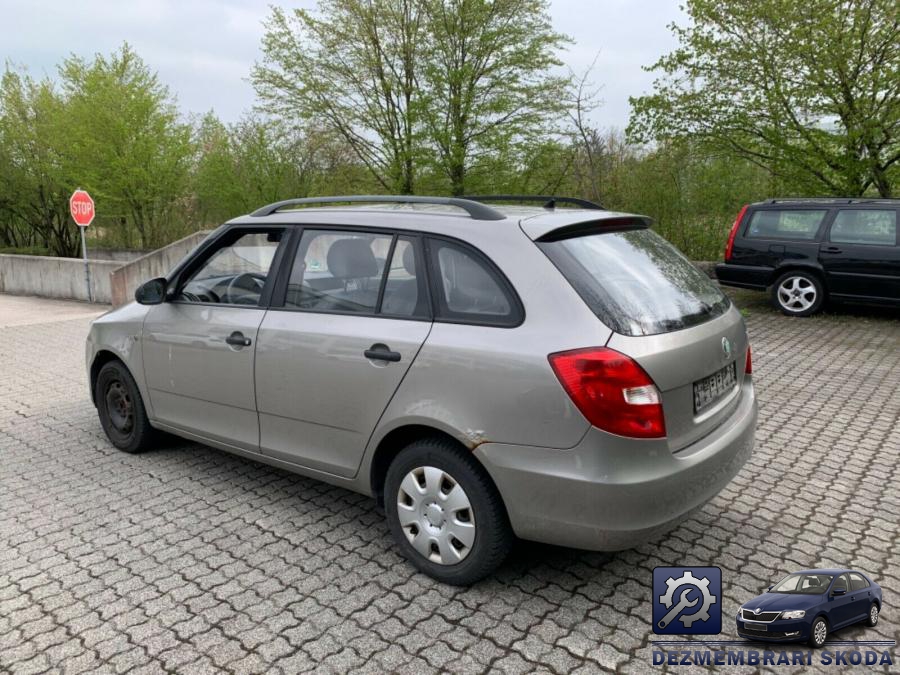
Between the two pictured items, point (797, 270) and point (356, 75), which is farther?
point (356, 75)

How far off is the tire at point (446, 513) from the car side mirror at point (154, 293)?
205 cm

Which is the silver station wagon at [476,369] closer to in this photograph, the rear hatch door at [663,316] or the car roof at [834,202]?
the rear hatch door at [663,316]

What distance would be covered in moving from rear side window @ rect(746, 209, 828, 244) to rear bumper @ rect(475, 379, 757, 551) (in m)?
9.02

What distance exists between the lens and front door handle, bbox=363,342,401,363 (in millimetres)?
3129

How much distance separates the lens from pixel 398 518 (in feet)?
10.7

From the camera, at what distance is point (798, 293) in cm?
1073

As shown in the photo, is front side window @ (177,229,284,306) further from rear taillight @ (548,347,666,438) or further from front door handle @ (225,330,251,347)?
rear taillight @ (548,347,666,438)

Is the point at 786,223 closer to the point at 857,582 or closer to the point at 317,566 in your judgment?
the point at 857,582

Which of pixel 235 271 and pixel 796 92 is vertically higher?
pixel 796 92

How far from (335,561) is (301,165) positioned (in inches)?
815

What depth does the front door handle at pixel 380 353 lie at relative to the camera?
3.13m

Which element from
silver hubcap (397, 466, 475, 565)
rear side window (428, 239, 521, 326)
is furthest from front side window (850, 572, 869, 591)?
rear side window (428, 239, 521, 326)

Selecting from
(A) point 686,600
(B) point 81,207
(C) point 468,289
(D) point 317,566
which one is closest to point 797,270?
(A) point 686,600

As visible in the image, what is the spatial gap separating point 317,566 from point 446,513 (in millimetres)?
768
